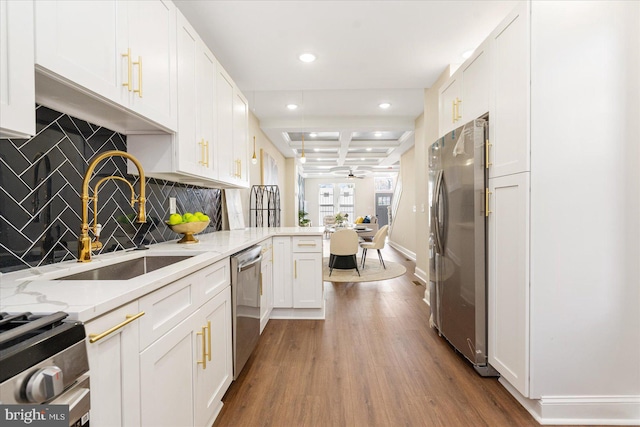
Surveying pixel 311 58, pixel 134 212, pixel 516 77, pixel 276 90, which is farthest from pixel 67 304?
pixel 276 90

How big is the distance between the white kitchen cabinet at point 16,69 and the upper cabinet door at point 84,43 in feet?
0.14

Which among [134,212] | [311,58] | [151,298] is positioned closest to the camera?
[151,298]

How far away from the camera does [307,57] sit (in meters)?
3.05

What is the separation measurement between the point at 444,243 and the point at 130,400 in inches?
88.8

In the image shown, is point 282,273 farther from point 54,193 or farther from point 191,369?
point 54,193

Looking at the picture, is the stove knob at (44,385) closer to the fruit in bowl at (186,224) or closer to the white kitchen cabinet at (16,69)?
the white kitchen cabinet at (16,69)

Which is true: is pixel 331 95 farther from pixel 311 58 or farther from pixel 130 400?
pixel 130 400

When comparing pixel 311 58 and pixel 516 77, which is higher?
pixel 311 58

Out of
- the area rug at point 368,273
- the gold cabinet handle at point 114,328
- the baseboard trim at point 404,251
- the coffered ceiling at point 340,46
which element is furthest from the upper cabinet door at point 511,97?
the baseboard trim at point 404,251

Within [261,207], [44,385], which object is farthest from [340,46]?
[44,385]

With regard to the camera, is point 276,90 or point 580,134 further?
point 276,90

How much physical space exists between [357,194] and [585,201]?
38.0ft

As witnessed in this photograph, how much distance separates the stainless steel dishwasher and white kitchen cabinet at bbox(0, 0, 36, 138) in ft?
3.90

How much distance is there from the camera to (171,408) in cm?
114
